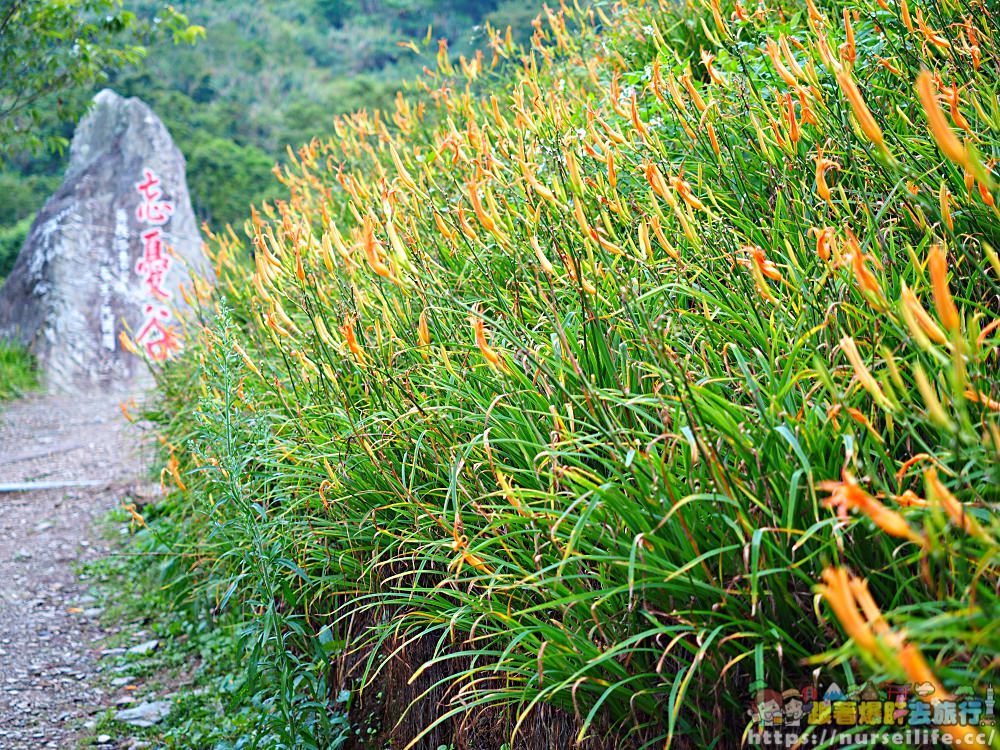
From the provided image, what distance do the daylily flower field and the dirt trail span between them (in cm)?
84

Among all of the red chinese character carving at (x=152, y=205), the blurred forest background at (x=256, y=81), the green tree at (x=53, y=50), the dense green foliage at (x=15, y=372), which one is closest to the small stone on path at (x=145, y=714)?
the green tree at (x=53, y=50)

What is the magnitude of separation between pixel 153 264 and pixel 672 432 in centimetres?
914

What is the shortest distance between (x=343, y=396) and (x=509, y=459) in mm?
709

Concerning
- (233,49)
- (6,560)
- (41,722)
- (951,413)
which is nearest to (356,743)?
(41,722)

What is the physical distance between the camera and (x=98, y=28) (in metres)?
6.95

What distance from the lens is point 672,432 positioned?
1.62 m

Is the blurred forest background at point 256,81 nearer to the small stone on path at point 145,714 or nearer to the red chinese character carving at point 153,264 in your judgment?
the red chinese character carving at point 153,264

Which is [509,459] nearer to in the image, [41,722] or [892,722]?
[892,722]

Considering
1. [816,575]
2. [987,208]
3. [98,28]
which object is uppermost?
[98,28]

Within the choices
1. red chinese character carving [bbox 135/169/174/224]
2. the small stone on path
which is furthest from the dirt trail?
red chinese character carving [bbox 135/169/174/224]

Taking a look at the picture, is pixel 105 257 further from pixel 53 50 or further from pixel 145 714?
pixel 145 714

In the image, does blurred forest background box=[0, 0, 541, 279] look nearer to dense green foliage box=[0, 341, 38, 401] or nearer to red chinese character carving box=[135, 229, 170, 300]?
red chinese character carving box=[135, 229, 170, 300]

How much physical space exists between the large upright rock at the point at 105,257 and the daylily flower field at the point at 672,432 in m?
6.70

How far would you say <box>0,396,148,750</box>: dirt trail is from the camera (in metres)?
3.06
